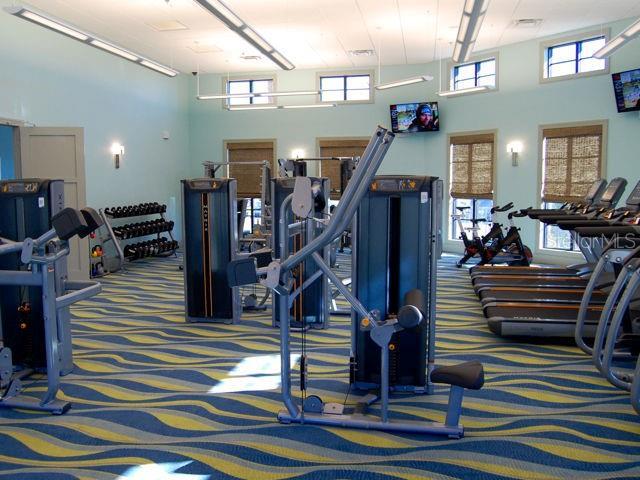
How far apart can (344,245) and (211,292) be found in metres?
5.51

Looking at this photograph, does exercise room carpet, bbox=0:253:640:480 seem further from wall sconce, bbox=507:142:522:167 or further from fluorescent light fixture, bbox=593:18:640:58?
wall sconce, bbox=507:142:522:167

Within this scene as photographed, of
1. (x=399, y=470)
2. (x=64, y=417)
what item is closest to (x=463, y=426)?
(x=399, y=470)

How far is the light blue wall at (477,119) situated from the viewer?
9.27m

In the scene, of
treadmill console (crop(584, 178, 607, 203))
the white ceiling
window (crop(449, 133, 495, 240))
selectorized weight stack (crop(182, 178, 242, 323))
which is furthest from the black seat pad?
window (crop(449, 133, 495, 240))

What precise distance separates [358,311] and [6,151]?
8.24 meters

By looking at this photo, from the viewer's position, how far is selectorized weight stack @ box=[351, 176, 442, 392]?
379 centimetres

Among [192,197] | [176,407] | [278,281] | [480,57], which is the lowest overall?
[176,407]

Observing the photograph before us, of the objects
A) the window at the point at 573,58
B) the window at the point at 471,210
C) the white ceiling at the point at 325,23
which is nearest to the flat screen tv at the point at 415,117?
the white ceiling at the point at 325,23

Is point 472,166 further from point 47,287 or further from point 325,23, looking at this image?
point 47,287

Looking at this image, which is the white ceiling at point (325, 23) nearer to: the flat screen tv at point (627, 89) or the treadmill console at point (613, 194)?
the flat screen tv at point (627, 89)

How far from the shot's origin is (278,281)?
3.08 m

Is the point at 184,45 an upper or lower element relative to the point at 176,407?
upper

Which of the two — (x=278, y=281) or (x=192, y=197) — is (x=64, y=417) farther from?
(x=192, y=197)

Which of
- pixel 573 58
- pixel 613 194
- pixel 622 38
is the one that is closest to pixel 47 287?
pixel 613 194
